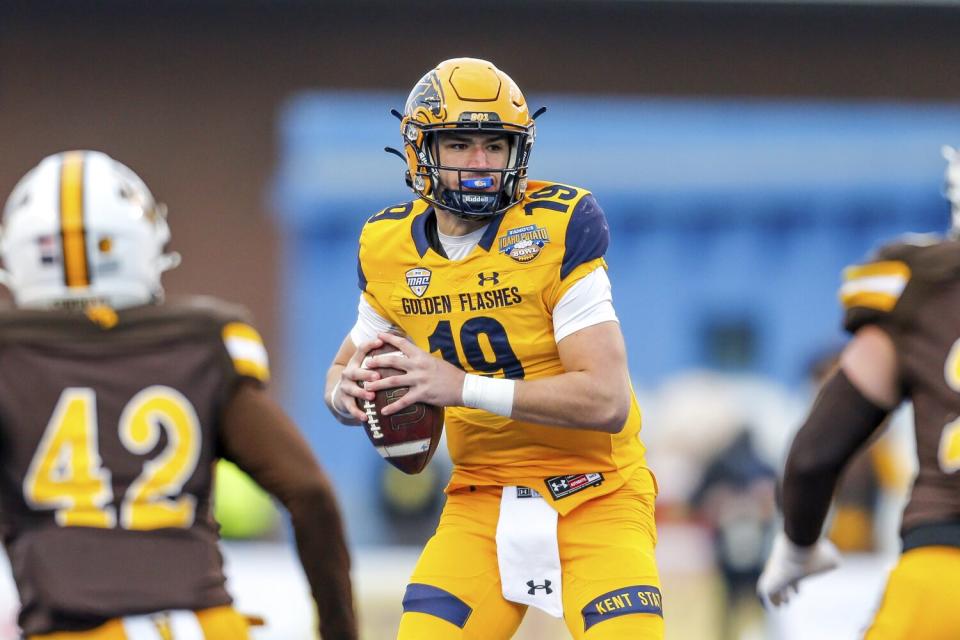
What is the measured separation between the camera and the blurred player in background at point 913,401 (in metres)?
3.54

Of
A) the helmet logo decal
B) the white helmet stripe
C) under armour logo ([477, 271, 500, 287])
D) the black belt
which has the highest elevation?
the helmet logo decal

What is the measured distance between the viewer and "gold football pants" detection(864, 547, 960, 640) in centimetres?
348

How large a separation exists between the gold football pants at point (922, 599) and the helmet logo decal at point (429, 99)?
5.87ft

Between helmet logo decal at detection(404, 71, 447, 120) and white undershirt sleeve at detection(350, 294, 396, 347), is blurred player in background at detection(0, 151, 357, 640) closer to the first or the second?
white undershirt sleeve at detection(350, 294, 396, 347)

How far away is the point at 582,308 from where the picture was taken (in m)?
4.29

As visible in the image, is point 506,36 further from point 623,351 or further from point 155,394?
point 155,394

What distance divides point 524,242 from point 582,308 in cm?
25

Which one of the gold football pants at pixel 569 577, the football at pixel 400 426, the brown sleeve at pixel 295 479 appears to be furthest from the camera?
the football at pixel 400 426

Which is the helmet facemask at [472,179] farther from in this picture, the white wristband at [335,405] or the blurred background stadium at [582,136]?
the blurred background stadium at [582,136]

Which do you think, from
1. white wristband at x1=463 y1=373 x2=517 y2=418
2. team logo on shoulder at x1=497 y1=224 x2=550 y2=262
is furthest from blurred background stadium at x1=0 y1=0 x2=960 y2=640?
white wristband at x1=463 y1=373 x2=517 y2=418

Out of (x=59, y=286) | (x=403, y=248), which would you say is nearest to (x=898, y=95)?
(x=403, y=248)

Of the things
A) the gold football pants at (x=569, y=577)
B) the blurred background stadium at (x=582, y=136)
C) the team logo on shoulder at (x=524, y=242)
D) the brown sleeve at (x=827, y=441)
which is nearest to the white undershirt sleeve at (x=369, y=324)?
the team logo on shoulder at (x=524, y=242)

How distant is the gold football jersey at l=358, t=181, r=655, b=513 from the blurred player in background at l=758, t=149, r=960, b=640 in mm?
665

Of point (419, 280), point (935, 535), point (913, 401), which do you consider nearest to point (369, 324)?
point (419, 280)
